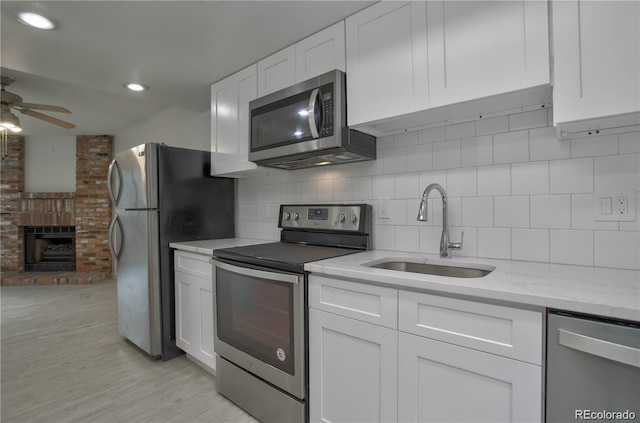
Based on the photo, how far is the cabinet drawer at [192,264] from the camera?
2175 millimetres

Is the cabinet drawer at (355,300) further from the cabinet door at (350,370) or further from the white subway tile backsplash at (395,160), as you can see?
the white subway tile backsplash at (395,160)

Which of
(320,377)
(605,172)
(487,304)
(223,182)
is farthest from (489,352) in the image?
(223,182)

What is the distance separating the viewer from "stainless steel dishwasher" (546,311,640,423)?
806 mm

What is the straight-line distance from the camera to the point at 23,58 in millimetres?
2238

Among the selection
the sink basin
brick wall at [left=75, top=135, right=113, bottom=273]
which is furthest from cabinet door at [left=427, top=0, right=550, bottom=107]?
brick wall at [left=75, top=135, right=113, bottom=273]

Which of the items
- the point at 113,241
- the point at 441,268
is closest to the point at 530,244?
the point at 441,268

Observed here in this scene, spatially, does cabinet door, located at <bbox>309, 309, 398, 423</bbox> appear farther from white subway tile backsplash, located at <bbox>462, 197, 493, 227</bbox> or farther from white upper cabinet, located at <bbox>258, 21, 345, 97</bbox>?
white upper cabinet, located at <bbox>258, 21, 345, 97</bbox>

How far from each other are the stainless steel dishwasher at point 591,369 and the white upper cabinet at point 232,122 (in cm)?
195

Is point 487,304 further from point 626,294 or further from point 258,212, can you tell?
point 258,212

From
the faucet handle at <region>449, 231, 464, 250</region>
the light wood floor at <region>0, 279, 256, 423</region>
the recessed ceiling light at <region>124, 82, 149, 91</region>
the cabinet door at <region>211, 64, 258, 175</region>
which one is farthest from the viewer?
the recessed ceiling light at <region>124, 82, 149, 91</region>

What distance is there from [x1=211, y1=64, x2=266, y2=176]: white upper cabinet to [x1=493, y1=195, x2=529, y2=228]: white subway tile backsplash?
1563 millimetres

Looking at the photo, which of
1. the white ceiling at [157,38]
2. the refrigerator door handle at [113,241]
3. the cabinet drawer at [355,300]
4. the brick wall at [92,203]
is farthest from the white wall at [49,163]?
the cabinet drawer at [355,300]

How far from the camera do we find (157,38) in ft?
6.53

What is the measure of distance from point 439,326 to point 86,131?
20.3ft
